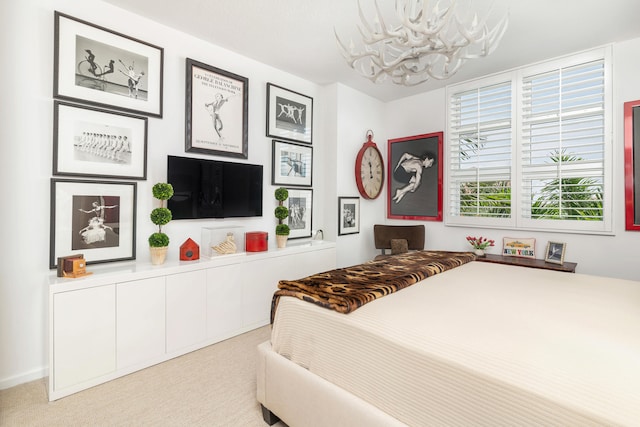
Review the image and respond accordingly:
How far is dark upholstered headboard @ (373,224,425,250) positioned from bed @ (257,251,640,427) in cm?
197

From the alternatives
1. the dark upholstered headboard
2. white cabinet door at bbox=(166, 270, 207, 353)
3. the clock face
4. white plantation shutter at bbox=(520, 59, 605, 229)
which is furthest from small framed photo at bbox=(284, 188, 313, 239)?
white plantation shutter at bbox=(520, 59, 605, 229)

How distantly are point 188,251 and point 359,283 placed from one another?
5.24 feet

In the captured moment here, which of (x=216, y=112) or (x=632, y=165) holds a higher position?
(x=216, y=112)

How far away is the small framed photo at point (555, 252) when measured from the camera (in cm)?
293

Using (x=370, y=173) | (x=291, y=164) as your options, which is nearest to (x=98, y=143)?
(x=291, y=164)

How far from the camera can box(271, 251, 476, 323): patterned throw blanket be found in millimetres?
1467

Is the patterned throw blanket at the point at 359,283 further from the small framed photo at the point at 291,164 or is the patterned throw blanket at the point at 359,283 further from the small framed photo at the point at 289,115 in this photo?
the small framed photo at the point at 289,115

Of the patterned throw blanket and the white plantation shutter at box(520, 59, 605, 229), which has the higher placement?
the white plantation shutter at box(520, 59, 605, 229)

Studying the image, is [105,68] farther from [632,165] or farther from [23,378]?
[632,165]

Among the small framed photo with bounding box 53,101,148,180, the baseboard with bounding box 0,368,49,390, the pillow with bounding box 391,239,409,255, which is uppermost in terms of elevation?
the small framed photo with bounding box 53,101,148,180

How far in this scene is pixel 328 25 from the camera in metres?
2.62

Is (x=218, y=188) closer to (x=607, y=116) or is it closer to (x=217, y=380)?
(x=217, y=380)

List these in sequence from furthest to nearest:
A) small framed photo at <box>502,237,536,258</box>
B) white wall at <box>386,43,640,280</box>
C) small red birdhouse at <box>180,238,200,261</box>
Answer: small framed photo at <box>502,237,536,258</box> < white wall at <box>386,43,640,280</box> < small red birdhouse at <box>180,238,200,261</box>

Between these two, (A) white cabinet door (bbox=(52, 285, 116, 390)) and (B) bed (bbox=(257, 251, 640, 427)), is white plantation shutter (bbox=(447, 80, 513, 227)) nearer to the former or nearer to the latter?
(B) bed (bbox=(257, 251, 640, 427))
